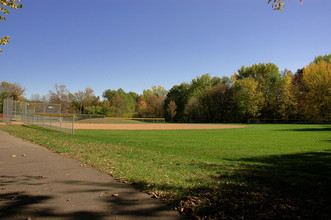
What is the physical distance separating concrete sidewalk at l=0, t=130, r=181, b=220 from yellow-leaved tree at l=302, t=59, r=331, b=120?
2077 inches

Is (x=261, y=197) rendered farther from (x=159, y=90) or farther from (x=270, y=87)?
(x=159, y=90)

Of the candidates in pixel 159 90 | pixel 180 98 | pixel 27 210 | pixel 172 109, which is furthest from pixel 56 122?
pixel 159 90

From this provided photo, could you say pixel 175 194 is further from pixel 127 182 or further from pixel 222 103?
pixel 222 103

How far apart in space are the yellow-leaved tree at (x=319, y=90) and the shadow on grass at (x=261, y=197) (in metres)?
49.3

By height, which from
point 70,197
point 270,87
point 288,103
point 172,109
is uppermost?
point 270,87

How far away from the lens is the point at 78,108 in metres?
82.2

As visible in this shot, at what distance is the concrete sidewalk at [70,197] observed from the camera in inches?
135

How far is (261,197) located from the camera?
4070 mm

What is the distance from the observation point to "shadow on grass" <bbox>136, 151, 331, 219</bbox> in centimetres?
340

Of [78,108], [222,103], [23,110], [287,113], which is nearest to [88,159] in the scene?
[23,110]

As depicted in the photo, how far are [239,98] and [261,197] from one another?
210ft

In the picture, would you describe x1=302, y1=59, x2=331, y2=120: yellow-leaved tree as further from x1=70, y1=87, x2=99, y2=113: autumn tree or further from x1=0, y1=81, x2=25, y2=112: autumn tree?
x1=0, y1=81, x2=25, y2=112: autumn tree

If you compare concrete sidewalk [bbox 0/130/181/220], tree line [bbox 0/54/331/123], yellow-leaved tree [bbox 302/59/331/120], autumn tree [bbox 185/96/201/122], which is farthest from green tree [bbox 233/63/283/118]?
concrete sidewalk [bbox 0/130/181/220]

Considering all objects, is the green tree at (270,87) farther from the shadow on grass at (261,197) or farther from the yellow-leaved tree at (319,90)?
the shadow on grass at (261,197)
